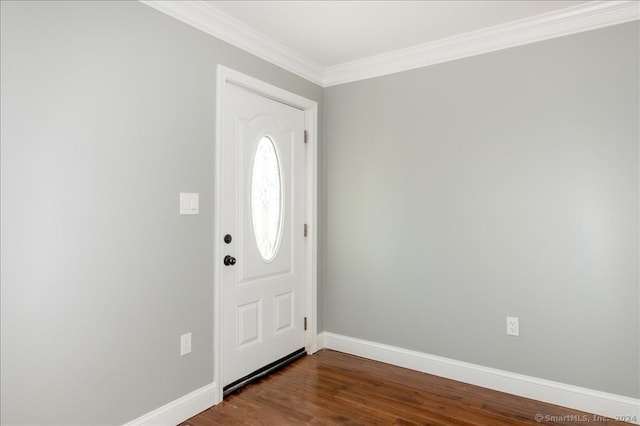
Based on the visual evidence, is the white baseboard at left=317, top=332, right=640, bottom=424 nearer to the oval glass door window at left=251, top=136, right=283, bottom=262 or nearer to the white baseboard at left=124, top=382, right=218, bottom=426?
the oval glass door window at left=251, top=136, right=283, bottom=262

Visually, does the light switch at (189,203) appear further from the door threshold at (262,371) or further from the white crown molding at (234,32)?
the door threshold at (262,371)

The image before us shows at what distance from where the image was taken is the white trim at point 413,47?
235 cm

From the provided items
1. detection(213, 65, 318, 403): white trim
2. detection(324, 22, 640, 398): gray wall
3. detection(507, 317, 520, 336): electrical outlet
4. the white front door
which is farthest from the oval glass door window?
detection(507, 317, 520, 336): electrical outlet

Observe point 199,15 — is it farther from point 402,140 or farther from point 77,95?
point 402,140

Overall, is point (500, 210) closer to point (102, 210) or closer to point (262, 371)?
point (262, 371)

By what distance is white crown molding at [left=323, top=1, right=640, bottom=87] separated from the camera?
2.38m

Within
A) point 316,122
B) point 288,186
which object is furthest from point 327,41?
point 288,186

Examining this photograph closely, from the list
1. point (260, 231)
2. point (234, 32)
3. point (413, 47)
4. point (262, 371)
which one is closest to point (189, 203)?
point (260, 231)

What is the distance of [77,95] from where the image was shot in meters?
1.83

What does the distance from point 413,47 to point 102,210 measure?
2.51 metres

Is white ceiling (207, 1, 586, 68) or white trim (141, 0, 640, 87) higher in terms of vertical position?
white ceiling (207, 1, 586, 68)

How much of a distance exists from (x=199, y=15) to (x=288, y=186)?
141 centimetres

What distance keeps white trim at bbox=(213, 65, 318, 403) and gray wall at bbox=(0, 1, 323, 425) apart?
6cm

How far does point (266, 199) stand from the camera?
9.97 ft
